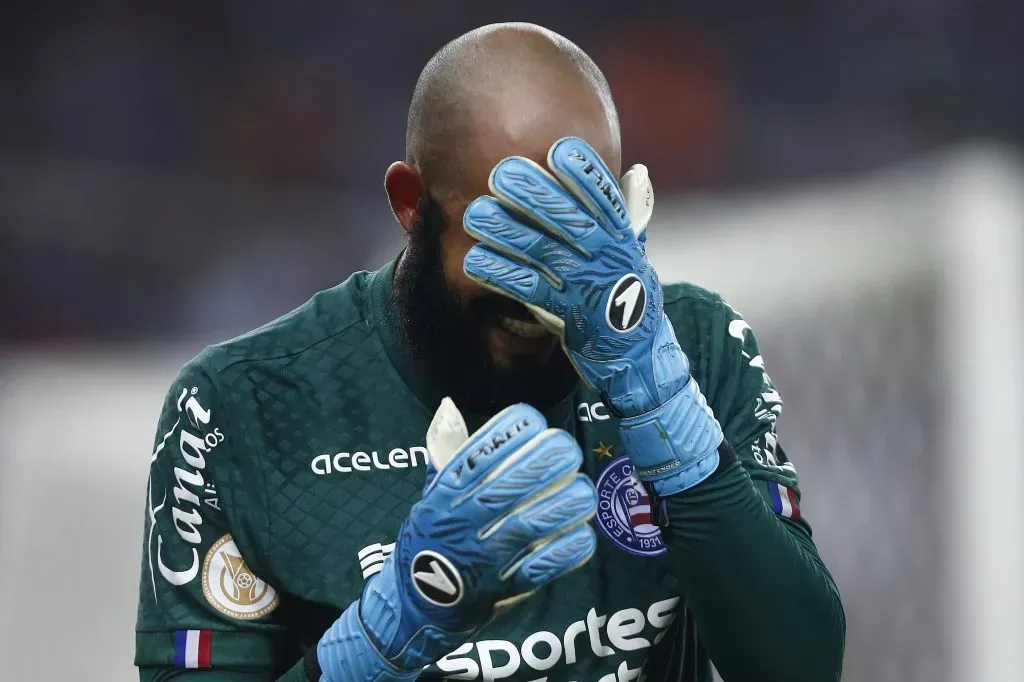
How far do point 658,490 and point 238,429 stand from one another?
54 cm

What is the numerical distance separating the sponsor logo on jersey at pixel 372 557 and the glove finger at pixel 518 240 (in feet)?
1.42

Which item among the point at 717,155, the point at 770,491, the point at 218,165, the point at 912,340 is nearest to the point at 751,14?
the point at 717,155

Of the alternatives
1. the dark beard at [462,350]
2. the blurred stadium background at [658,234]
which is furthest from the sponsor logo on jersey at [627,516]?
the blurred stadium background at [658,234]

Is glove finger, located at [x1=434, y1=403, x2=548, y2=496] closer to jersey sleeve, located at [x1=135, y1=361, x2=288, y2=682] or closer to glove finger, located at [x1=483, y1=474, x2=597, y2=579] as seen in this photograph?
glove finger, located at [x1=483, y1=474, x2=597, y2=579]

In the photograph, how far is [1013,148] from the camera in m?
3.63

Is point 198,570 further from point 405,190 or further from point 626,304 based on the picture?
point 626,304

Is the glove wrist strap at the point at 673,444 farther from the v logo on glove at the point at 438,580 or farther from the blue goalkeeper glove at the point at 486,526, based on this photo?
the v logo on glove at the point at 438,580

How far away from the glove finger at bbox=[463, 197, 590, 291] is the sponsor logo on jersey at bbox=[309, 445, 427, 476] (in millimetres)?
380

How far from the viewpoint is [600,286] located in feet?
4.06

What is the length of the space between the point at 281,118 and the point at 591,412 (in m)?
3.74

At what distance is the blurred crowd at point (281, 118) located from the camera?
4.30 m

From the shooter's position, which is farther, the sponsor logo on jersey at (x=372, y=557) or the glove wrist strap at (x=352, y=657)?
the sponsor logo on jersey at (x=372, y=557)

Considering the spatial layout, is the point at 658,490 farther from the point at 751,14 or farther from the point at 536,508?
the point at 751,14

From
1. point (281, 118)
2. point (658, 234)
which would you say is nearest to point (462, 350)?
point (658, 234)
